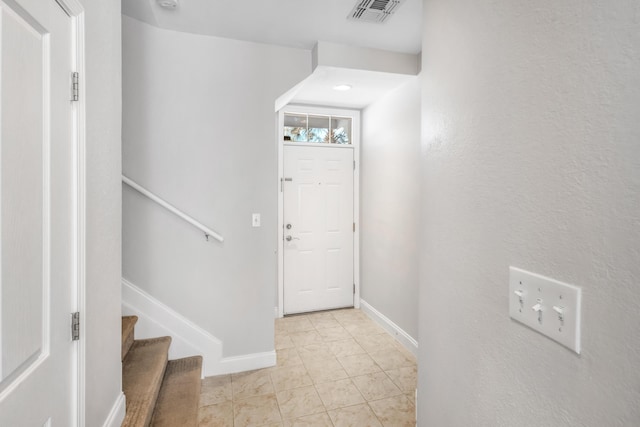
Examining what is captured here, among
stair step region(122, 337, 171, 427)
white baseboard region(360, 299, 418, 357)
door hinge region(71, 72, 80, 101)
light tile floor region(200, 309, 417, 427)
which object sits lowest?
light tile floor region(200, 309, 417, 427)

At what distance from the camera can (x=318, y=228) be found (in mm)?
3707

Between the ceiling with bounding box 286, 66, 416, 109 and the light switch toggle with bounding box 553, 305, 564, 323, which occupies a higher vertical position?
the ceiling with bounding box 286, 66, 416, 109

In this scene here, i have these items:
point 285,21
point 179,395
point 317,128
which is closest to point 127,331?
point 179,395

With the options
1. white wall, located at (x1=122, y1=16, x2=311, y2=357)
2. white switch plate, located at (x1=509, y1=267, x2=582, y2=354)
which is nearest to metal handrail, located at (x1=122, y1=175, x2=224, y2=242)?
white wall, located at (x1=122, y1=16, x2=311, y2=357)

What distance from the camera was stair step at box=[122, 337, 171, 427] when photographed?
1.46m

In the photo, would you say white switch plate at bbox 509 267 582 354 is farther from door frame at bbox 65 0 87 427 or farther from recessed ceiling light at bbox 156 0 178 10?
recessed ceiling light at bbox 156 0 178 10

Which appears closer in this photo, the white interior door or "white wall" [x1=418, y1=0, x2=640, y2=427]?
"white wall" [x1=418, y1=0, x2=640, y2=427]

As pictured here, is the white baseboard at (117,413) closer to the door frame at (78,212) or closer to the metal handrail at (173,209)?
the door frame at (78,212)

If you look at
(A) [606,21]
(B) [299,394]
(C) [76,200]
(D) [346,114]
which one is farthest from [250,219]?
(A) [606,21]

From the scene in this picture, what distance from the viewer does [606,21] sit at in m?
0.60

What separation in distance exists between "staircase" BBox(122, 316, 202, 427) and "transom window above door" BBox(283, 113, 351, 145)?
91.9 inches

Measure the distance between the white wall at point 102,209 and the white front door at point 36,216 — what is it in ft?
0.32

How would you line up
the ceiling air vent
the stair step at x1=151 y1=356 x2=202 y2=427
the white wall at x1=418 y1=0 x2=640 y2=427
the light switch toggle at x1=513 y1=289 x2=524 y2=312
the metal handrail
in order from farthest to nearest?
the metal handrail, the ceiling air vent, the stair step at x1=151 y1=356 x2=202 y2=427, the light switch toggle at x1=513 y1=289 x2=524 y2=312, the white wall at x1=418 y1=0 x2=640 y2=427

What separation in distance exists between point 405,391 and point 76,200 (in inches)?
87.5
